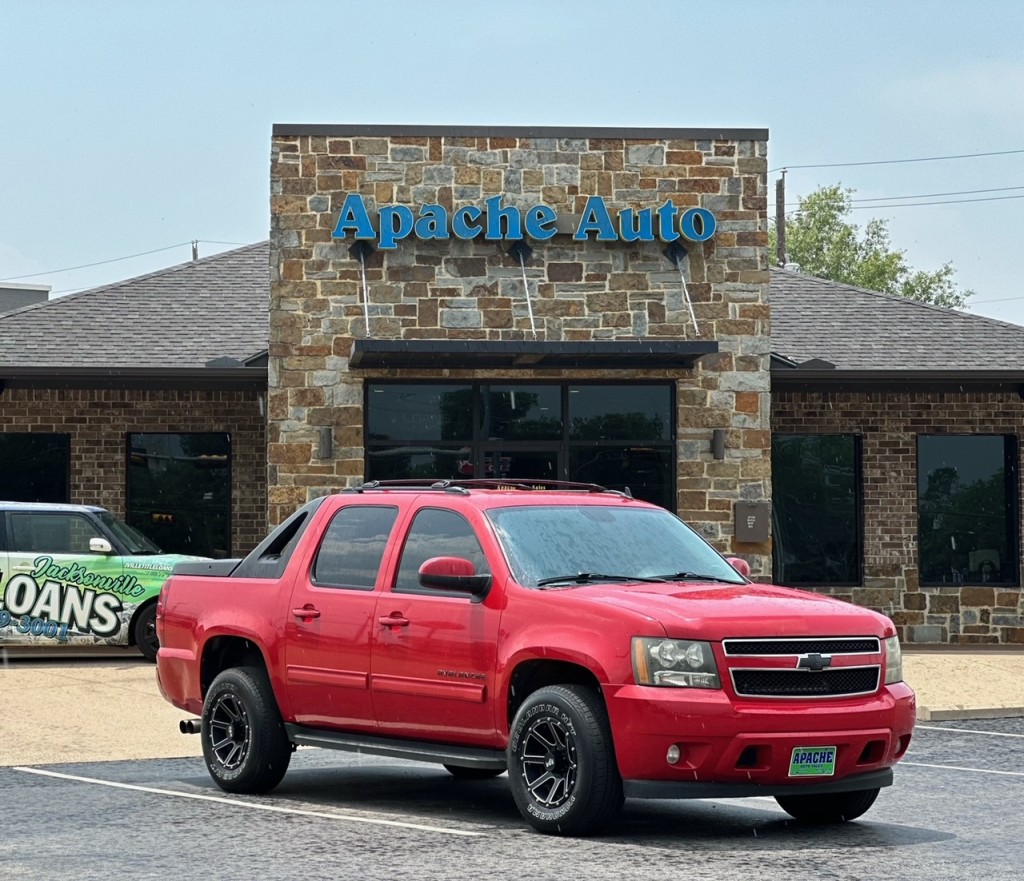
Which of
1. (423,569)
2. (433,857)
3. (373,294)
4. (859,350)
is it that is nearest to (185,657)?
(423,569)

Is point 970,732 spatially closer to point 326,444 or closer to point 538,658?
point 538,658

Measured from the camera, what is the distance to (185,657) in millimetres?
11289

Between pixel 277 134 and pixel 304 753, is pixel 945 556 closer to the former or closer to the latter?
pixel 277 134

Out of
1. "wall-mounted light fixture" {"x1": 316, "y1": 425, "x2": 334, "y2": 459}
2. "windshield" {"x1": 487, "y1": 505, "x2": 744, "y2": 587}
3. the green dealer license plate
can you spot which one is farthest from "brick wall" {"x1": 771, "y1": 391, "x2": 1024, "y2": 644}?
the green dealer license plate

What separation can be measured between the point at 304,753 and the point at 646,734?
5500 millimetres

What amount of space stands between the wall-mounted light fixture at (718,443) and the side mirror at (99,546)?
272 inches

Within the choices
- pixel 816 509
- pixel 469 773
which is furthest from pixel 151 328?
pixel 469 773

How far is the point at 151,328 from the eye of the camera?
24031 millimetres

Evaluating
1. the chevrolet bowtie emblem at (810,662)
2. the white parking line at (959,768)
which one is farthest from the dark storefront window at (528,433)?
the chevrolet bowtie emblem at (810,662)

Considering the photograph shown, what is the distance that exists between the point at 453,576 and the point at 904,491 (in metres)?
15.2

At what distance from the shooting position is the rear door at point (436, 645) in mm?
9391

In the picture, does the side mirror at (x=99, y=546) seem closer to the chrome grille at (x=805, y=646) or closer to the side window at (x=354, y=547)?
the side window at (x=354, y=547)

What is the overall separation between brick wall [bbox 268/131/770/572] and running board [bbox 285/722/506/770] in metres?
10.1

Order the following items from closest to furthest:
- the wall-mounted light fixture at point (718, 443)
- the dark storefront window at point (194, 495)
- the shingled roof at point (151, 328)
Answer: the wall-mounted light fixture at point (718, 443), the shingled roof at point (151, 328), the dark storefront window at point (194, 495)
